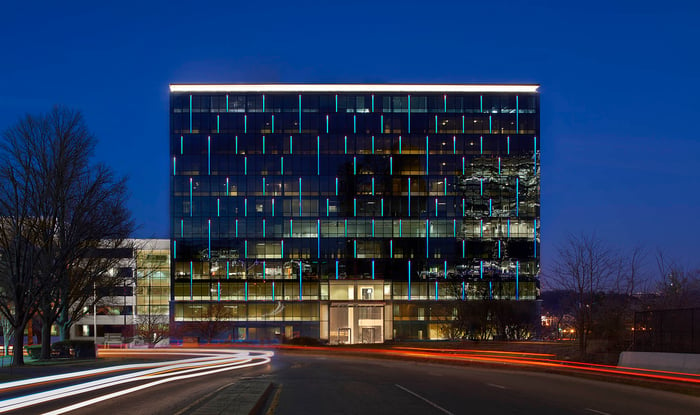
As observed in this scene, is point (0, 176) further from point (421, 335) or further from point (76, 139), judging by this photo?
point (421, 335)

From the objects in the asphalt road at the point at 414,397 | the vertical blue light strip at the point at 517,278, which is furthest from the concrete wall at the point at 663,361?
the vertical blue light strip at the point at 517,278

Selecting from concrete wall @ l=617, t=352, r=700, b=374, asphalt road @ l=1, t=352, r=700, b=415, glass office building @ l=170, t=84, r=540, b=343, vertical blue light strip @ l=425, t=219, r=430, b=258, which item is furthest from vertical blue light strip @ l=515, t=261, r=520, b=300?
asphalt road @ l=1, t=352, r=700, b=415

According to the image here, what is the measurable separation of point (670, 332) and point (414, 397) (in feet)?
38.0

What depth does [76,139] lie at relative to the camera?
126 ft

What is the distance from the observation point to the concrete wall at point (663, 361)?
2285 cm

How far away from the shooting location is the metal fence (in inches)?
945

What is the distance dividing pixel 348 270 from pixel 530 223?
26.0 m

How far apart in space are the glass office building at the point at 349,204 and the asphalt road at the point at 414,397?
228 feet

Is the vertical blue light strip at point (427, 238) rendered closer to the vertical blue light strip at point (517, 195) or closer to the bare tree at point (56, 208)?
the vertical blue light strip at point (517, 195)

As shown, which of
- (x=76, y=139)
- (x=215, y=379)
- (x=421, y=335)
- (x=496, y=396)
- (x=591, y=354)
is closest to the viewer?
(x=496, y=396)

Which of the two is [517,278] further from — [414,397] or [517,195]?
[414,397]

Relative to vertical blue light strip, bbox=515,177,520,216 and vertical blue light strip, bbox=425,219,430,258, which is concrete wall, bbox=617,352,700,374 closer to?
vertical blue light strip, bbox=425,219,430,258

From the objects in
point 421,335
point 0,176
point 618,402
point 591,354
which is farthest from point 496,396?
point 421,335

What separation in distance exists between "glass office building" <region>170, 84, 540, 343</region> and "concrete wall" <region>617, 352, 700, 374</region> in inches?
2681
